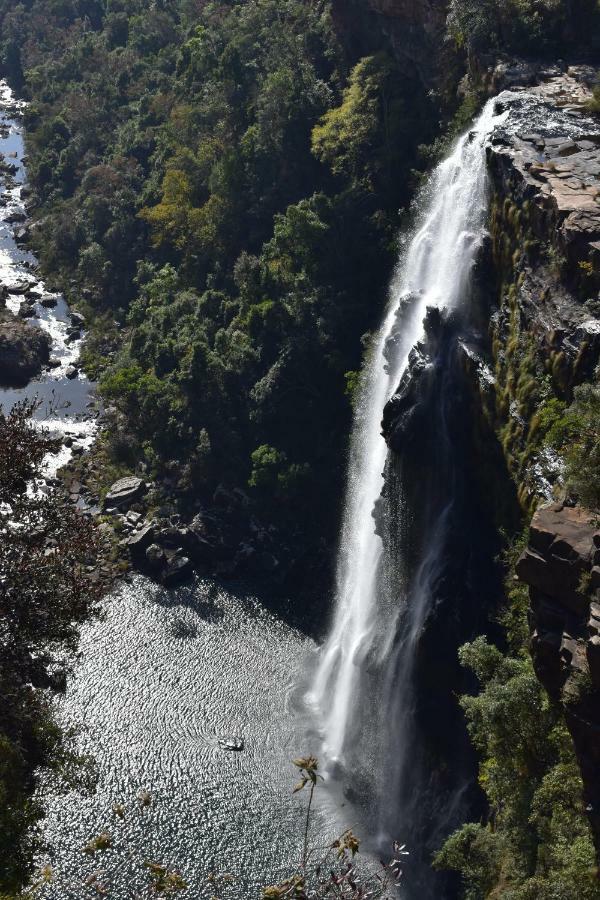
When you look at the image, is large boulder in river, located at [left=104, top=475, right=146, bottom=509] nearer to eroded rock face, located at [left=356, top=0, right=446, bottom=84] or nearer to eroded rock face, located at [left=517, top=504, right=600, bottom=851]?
eroded rock face, located at [left=356, top=0, right=446, bottom=84]

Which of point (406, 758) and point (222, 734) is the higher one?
point (406, 758)

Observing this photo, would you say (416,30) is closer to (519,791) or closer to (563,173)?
(563,173)

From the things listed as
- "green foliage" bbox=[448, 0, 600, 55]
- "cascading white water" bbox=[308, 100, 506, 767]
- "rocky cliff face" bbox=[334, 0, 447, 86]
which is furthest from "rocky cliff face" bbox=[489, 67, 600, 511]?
"rocky cliff face" bbox=[334, 0, 447, 86]

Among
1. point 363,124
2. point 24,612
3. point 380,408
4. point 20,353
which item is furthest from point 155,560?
point 363,124

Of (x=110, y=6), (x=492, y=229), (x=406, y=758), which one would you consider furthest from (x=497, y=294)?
(x=110, y=6)

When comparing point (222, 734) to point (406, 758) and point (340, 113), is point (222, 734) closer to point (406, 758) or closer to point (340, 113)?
point (406, 758)
